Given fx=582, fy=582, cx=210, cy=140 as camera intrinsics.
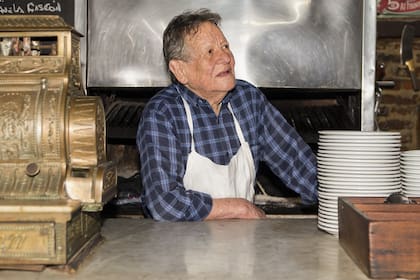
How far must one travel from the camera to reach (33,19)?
4.98 ft

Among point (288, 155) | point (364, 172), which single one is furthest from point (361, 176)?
point (288, 155)

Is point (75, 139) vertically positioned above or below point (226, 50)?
below

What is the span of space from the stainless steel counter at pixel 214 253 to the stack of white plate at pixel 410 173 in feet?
0.83

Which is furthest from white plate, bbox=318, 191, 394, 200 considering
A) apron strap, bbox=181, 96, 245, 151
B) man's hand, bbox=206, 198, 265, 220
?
apron strap, bbox=181, 96, 245, 151

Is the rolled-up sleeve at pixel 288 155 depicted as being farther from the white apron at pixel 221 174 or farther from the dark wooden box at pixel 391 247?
the dark wooden box at pixel 391 247

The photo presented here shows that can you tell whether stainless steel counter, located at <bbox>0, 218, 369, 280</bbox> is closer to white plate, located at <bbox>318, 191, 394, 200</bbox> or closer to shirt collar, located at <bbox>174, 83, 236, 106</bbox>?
white plate, located at <bbox>318, 191, 394, 200</bbox>

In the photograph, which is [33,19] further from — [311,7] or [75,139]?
[311,7]

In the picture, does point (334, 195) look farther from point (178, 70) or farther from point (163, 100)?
point (178, 70)

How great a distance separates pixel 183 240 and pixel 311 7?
5.85 ft

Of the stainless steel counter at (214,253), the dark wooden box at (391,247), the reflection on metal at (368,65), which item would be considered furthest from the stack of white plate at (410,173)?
the reflection on metal at (368,65)

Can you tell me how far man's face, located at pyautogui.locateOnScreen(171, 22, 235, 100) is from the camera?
2457mm

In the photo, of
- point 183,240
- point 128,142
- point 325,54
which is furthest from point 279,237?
point 128,142

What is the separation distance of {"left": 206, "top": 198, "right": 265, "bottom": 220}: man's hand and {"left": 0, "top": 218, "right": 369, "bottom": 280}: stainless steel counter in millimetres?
220

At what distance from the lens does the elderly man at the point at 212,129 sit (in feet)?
7.75
